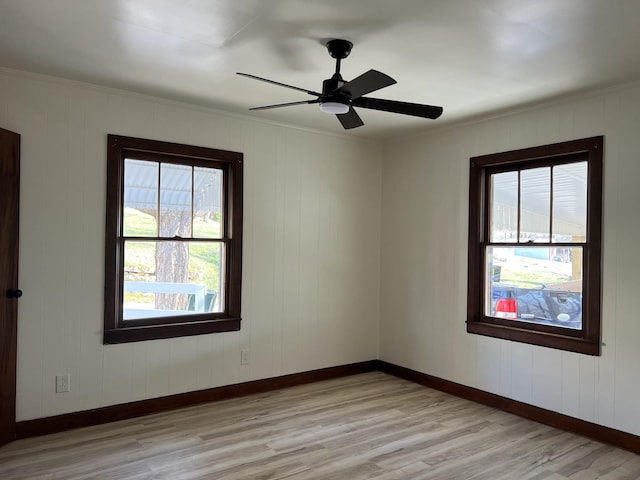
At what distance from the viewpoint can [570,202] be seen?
12.5 ft

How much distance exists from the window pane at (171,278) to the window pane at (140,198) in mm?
116

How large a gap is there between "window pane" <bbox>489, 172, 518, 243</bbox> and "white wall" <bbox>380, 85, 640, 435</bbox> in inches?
9.8

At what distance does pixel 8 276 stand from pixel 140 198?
111 cm

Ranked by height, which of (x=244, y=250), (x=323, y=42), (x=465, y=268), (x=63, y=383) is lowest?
(x=63, y=383)

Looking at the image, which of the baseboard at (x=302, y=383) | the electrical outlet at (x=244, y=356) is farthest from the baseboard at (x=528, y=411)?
the electrical outlet at (x=244, y=356)

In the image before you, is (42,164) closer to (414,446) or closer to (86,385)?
(86,385)

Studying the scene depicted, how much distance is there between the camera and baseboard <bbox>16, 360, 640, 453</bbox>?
342 centimetres

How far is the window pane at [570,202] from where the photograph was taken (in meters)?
3.73

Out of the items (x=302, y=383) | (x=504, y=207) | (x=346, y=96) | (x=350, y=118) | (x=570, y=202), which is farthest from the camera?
(x=302, y=383)

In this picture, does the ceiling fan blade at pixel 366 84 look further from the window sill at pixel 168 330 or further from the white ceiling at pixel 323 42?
the window sill at pixel 168 330

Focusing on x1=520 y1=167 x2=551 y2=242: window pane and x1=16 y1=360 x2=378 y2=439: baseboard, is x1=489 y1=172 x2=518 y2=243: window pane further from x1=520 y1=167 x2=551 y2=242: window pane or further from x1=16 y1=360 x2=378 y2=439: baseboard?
x1=16 y1=360 x2=378 y2=439: baseboard

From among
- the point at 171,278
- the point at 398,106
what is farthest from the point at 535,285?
the point at 171,278

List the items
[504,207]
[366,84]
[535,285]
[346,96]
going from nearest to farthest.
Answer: [366,84] → [346,96] → [535,285] → [504,207]

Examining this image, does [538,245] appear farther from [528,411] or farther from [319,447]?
[319,447]
